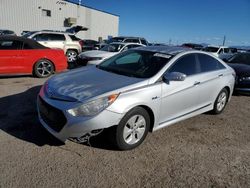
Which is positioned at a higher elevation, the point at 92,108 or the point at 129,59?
the point at 129,59

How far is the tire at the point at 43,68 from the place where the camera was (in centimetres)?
830

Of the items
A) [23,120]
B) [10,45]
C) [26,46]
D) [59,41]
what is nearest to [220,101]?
[23,120]

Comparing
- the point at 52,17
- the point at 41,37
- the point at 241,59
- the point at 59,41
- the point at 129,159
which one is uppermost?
the point at 52,17

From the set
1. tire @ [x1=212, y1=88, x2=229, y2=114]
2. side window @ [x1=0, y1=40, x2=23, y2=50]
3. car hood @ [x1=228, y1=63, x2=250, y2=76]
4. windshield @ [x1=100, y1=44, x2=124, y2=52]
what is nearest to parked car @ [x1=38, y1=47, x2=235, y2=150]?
tire @ [x1=212, y1=88, x2=229, y2=114]

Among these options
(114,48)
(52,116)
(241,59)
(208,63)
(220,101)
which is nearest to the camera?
(52,116)

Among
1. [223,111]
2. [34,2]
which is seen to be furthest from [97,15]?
[223,111]

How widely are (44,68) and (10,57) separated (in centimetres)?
116

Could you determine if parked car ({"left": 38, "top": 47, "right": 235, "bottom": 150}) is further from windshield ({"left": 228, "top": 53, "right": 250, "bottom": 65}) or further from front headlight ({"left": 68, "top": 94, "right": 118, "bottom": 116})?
windshield ({"left": 228, "top": 53, "right": 250, "bottom": 65})

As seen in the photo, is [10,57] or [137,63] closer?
[137,63]

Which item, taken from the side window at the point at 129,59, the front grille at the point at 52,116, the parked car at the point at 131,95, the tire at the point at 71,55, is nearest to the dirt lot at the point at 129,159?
the parked car at the point at 131,95

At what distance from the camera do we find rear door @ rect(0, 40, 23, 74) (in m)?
7.58

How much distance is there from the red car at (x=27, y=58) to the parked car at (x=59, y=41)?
4.72 metres

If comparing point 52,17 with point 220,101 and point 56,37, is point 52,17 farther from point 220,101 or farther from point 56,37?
point 220,101

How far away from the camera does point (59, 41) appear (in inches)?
519
